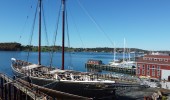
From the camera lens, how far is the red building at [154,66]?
59487mm

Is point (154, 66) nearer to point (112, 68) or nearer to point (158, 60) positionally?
point (158, 60)

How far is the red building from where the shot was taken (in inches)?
2342

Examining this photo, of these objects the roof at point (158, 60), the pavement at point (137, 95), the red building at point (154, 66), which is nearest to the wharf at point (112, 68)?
the red building at point (154, 66)

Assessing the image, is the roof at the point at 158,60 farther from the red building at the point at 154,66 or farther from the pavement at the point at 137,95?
the pavement at the point at 137,95

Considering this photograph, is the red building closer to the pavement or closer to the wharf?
the pavement

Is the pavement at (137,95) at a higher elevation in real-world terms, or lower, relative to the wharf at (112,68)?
higher

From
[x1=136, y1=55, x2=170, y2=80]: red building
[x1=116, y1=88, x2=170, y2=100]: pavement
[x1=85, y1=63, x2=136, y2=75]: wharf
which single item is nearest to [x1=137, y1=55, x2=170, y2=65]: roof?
[x1=136, y1=55, x2=170, y2=80]: red building

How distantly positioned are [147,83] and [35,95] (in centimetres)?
2905

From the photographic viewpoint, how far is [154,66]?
62.6 metres

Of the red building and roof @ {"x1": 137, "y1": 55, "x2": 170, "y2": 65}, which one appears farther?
roof @ {"x1": 137, "y1": 55, "x2": 170, "y2": 65}

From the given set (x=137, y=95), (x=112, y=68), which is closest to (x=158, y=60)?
(x=137, y=95)

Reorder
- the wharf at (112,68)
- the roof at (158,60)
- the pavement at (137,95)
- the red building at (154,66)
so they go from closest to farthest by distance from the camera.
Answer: the pavement at (137,95)
the red building at (154,66)
the roof at (158,60)
the wharf at (112,68)

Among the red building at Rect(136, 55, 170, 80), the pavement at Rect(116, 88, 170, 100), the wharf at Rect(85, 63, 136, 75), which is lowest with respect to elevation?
the wharf at Rect(85, 63, 136, 75)

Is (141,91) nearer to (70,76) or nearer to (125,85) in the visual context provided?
(125,85)
